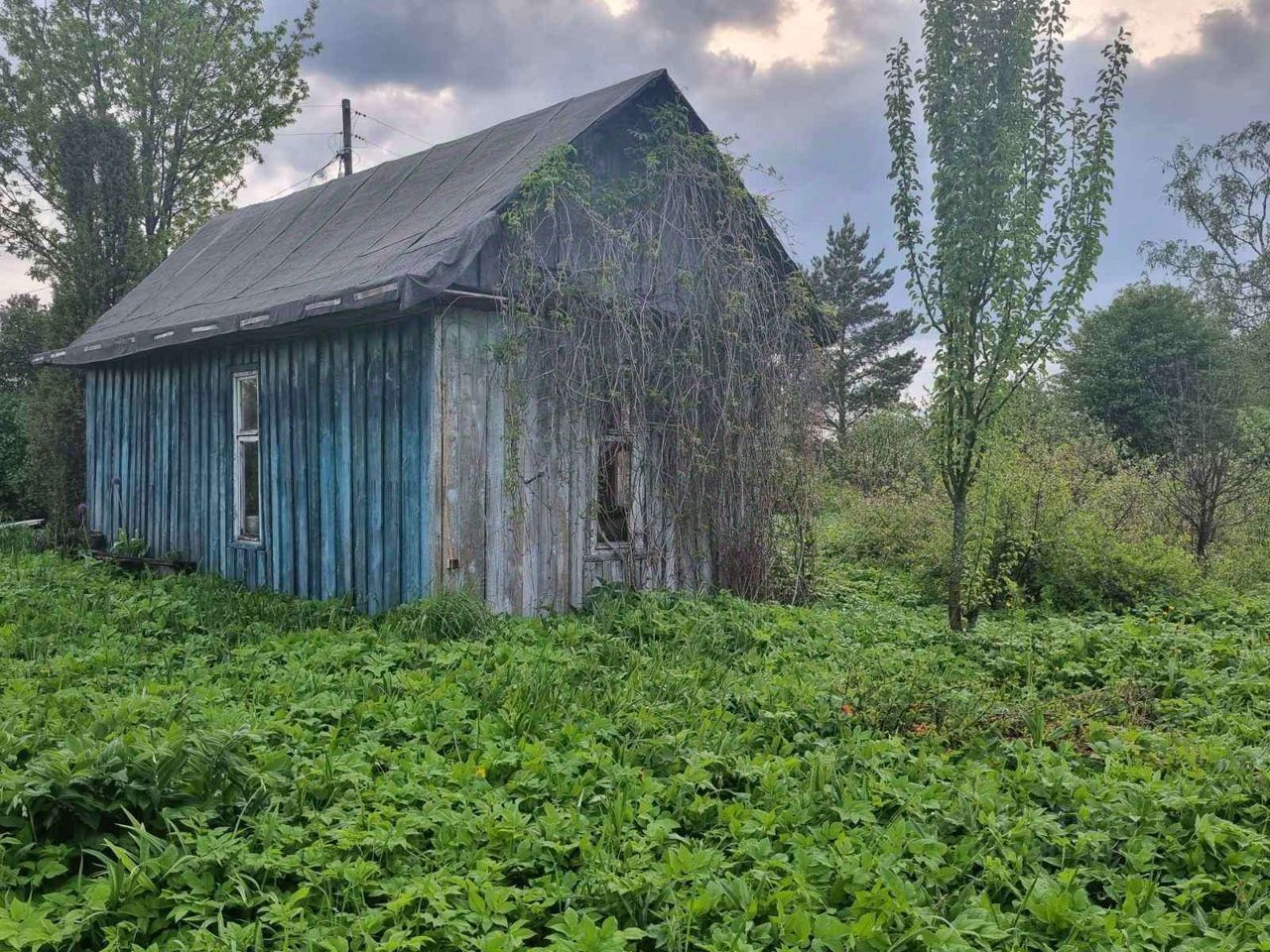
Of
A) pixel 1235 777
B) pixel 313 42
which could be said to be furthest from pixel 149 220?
pixel 1235 777

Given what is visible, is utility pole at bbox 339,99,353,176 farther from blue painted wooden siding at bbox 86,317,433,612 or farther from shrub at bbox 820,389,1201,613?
shrub at bbox 820,389,1201,613

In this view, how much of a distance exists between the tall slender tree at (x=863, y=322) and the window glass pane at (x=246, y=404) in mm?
28919

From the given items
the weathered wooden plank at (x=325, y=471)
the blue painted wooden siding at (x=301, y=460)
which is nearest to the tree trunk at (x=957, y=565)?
the blue painted wooden siding at (x=301, y=460)

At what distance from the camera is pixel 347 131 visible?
1911 centimetres

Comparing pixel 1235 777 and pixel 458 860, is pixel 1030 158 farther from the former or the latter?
pixel 458 860

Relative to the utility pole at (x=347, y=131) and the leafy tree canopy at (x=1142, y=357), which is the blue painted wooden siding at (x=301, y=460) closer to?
the utility pole at (x=347, y=131)

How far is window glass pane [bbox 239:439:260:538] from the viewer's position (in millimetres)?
9086

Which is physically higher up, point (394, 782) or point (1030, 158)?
point (1030, 158)

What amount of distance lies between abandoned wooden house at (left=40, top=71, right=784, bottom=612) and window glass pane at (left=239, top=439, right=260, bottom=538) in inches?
0.9

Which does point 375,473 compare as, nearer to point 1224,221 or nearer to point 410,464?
point 410,464

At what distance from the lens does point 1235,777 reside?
4012 mm

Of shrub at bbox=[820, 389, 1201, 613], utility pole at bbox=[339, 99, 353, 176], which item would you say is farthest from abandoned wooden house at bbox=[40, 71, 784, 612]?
utility pole at bbox=[339, 99, 353, 176]

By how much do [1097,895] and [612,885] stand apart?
1.82 meters

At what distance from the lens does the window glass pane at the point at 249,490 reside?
9086mm
